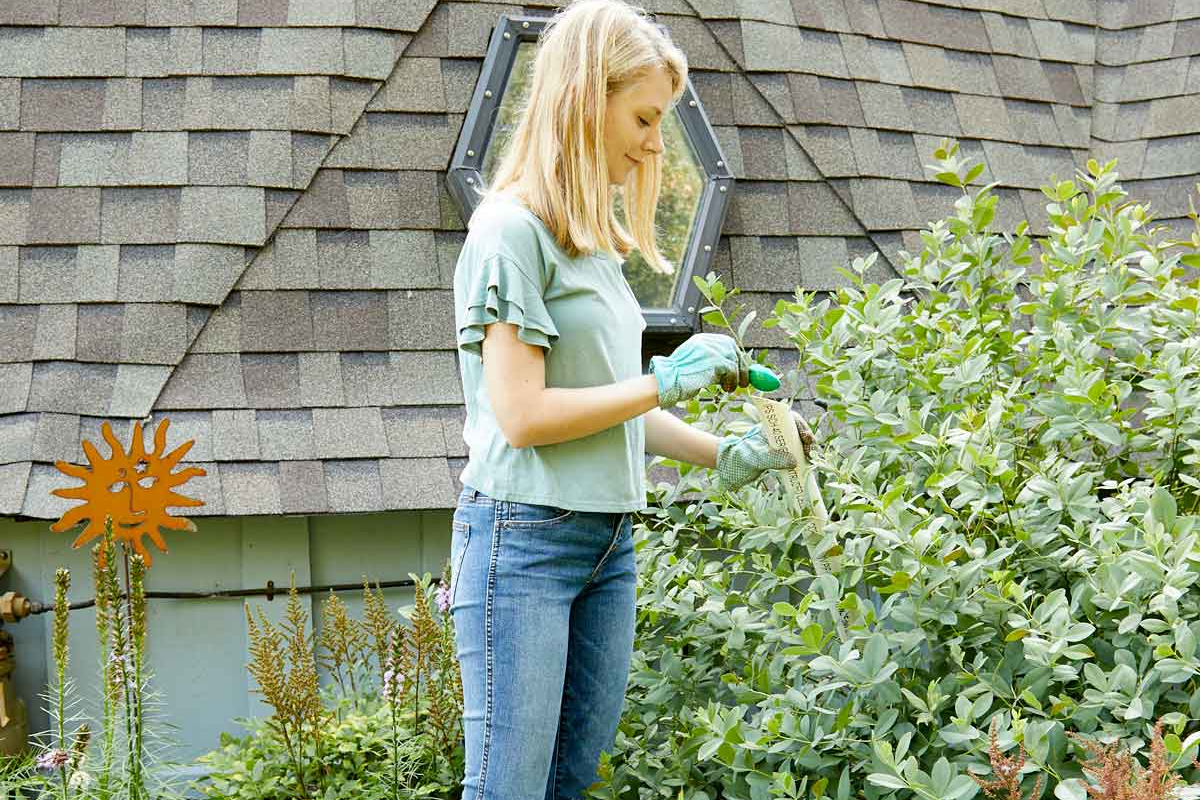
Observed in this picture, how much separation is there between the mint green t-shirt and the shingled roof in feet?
3.93

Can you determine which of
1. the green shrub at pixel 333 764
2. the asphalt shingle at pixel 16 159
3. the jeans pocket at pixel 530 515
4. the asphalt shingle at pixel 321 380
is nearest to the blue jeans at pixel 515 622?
the jeans pocket at pixel 530 515

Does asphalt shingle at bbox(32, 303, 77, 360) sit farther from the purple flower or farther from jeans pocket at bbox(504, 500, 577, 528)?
jeans pocket at bbox(504, 500, 577, 528)

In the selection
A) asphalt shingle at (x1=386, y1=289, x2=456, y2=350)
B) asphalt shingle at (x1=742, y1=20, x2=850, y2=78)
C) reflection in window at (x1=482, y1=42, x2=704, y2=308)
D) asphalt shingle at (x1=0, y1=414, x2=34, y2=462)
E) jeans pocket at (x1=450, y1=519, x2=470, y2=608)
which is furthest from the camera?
asphalt shingle at (x1=742, y1=20, x2=850, y2=78)

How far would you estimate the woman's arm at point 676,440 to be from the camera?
1.90 metres

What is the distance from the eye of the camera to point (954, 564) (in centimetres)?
181

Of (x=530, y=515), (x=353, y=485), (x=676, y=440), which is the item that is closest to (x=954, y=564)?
(x=676, y=440)

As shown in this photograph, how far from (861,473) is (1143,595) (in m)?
0.47

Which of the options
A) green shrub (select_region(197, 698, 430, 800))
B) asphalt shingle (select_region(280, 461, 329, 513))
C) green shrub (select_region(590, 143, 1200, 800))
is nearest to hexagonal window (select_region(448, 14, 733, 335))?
green shrub (select_region(590, 143, 1200, 800))

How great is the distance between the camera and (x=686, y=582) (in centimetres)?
225

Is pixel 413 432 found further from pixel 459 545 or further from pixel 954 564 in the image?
pixel 954 564

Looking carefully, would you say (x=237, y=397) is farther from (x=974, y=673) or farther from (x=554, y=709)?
(x=974, y=673)

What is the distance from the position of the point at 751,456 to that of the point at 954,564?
337 mm

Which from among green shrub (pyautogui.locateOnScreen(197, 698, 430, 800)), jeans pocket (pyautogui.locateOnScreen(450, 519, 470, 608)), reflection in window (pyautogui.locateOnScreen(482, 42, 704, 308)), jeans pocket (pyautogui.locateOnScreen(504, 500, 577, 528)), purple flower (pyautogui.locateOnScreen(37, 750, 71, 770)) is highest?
reflection in window (pyautogui.locateOnScreen(482, 42, 704, 308))

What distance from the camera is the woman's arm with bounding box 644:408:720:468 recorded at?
6.25ft
